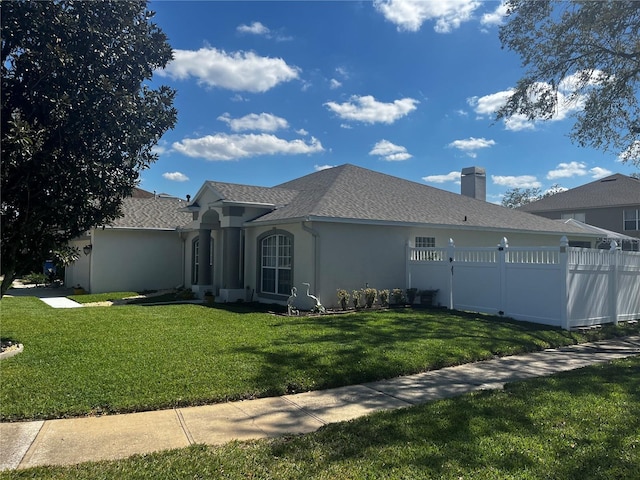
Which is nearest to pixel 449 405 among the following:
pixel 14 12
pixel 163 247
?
pixel 14 12

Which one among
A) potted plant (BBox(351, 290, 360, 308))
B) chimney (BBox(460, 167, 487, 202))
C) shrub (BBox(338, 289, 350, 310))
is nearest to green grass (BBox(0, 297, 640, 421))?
shrub (BBox(338, 289, 350, 310))

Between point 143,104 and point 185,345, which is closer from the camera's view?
point 143,104

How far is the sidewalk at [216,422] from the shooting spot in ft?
14.5

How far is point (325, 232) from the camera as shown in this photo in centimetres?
1448

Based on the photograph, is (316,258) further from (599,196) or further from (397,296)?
(599,196)

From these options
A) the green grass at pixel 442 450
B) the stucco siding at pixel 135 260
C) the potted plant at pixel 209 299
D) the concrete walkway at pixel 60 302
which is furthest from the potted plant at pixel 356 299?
the stucco siding at pixel 135 260

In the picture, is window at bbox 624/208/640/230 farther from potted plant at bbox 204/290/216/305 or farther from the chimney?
potted plant at bbox 204/290/216/305

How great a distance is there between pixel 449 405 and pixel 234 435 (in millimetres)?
2573

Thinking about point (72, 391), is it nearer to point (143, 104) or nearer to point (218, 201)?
point (143, 104)

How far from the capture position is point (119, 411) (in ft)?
17.9

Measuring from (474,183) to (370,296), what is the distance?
523 inches

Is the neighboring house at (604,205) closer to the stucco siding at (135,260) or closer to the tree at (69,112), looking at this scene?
the stucco siding at (135,260)

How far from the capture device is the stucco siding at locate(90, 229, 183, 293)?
20.4 m

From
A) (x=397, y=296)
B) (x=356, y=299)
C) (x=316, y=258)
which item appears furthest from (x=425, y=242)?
(x=316, y=258)
